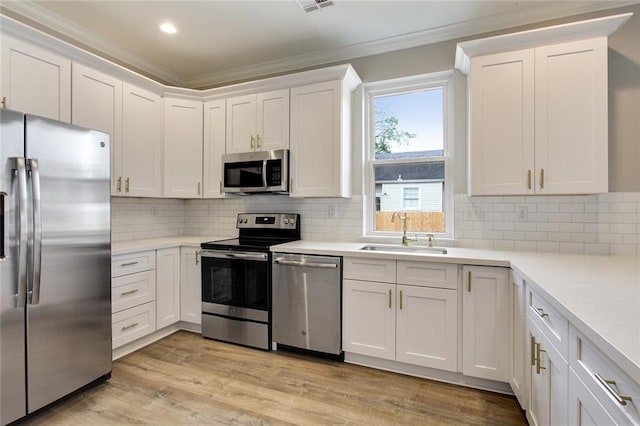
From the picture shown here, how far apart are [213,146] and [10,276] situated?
2037 millimetres

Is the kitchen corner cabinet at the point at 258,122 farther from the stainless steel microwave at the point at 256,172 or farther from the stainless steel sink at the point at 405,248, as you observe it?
the stainless steel sink at the point at 405,248

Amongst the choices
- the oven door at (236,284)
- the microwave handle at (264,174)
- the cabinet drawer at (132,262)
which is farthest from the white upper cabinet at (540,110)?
the cabinet drawer at (132,262)

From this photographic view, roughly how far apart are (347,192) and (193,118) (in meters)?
1.84

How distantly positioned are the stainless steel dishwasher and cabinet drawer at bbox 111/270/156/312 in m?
1.15

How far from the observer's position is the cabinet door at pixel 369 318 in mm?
2381

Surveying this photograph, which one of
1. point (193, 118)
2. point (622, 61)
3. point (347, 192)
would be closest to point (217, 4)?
point (193, 118)

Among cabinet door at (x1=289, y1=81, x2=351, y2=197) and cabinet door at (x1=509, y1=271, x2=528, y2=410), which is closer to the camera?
cabinet door at (x1=509, y1=271, x2=528, y2=410)

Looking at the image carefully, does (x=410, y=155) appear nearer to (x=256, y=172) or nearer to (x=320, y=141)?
(x=320, y=141)

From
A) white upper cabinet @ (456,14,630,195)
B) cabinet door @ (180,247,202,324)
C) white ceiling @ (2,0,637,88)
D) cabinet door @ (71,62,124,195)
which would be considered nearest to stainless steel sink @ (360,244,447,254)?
white upper cabinet @ (456,14,630,195)

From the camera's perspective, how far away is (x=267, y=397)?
2.11m

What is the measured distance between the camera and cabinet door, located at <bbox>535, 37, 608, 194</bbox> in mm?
2109

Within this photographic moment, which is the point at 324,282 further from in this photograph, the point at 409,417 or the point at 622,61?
the point at 622,61

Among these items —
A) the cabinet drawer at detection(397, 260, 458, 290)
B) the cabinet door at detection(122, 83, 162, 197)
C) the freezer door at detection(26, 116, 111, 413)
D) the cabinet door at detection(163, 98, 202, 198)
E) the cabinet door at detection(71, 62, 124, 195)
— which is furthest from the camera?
the cabinet door at detection(163, 98, 202, 198)

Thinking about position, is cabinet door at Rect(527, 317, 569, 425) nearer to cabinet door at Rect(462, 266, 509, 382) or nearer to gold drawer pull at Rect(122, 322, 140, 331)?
cabinet door at Rect(462, 266, 509, 382)
